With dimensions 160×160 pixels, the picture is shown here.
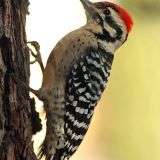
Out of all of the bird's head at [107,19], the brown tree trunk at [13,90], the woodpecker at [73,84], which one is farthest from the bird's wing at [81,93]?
the brown tree trunk at [13,90]

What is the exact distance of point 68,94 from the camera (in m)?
3.60

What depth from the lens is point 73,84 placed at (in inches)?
142

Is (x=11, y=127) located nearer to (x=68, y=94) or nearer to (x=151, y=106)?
(x=68, y=94)

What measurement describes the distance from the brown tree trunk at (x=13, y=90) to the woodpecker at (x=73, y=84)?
1.30 ft

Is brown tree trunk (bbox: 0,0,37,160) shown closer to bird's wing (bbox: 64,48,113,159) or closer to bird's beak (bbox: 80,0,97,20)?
bird's wing (bbox: 64,48,113,159)

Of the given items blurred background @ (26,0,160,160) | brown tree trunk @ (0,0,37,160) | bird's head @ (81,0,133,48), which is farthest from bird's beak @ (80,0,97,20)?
brown tree trunk @ (0,0,37,160)

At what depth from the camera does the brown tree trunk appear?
2967 mm

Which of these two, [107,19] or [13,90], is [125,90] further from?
[13,90]

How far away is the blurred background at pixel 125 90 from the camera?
392cm

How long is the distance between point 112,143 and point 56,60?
1.04 m

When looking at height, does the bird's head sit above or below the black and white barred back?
above

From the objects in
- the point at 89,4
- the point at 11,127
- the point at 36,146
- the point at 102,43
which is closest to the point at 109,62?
the point at 102,43

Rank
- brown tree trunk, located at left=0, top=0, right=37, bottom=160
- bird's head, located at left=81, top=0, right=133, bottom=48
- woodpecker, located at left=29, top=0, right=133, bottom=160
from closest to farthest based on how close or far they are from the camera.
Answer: brown tree trunk, located at left=0, top=0, right=37, bottom=160 < woodpecker, located at left=29, top=0, right=133, bottom=160 < bird's head, located at left=81, top=0, right=133, bottom=48

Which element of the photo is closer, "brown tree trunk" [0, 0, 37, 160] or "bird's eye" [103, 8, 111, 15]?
"brown tree trunk" [0, 0, 37, 160]
